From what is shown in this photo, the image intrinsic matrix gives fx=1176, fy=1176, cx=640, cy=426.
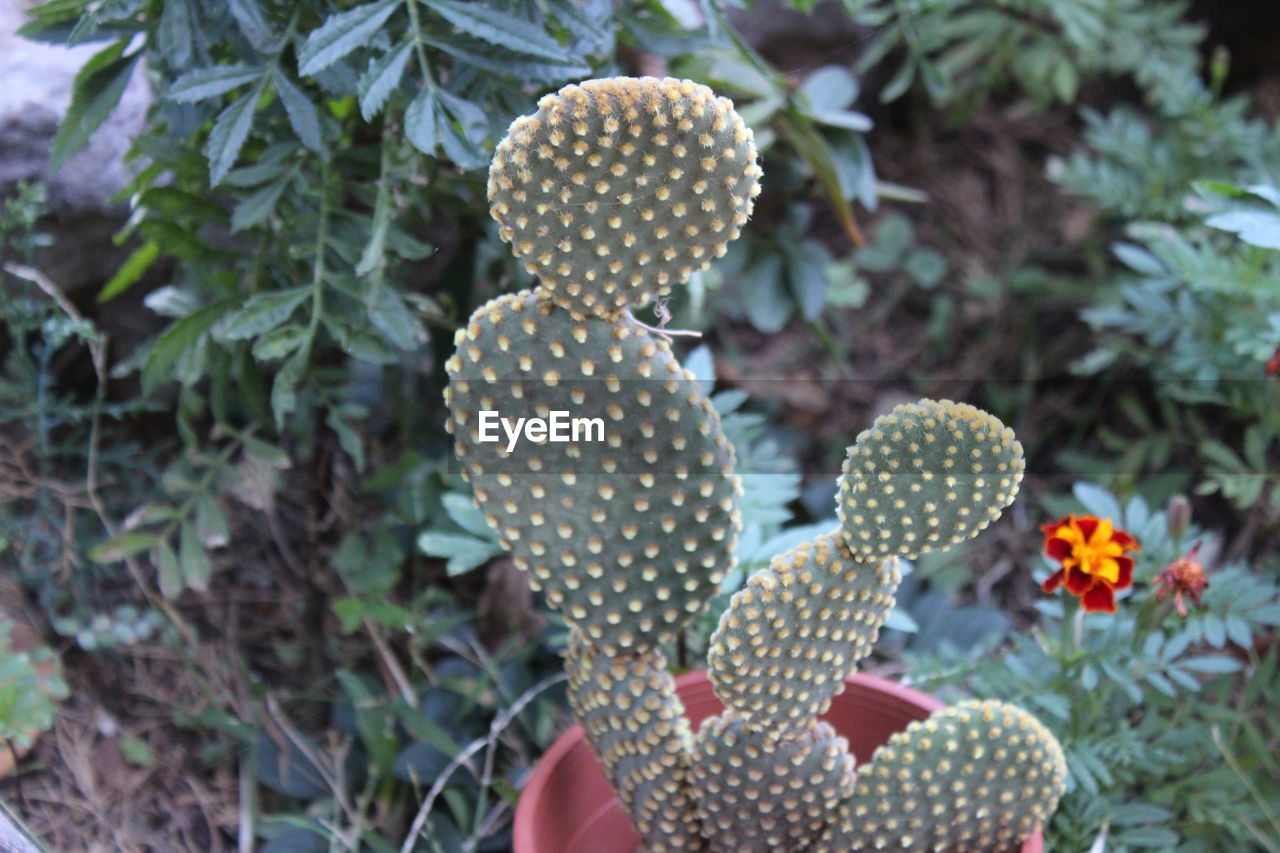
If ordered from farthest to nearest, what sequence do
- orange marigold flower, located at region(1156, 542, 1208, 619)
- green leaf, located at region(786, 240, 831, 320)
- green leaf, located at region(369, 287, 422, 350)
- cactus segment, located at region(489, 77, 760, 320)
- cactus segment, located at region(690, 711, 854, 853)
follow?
green leaf, located at region(786, 240, 831, 320) → green leaf, located at region(369, 287, 422, 350) → orange marigold flower, located at region(1156, 542, 1208, 619) → cactus segment, located at region(690, 711, 854, 853) → cactus segment, located at region(489, 77, 760, 320)

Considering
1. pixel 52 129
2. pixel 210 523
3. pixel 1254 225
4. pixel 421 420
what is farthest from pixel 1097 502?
pixel 52 129

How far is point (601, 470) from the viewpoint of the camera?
1.05 metres

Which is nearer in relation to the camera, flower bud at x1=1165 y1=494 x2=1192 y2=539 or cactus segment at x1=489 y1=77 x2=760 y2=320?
cactus segment at x1=489 y1=77 x2=760 y2=320

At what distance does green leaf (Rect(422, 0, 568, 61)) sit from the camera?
1165 millimetres

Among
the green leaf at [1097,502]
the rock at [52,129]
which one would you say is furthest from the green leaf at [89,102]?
the green leaf at [1097,502]

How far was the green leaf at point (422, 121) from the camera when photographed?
115 centimetres

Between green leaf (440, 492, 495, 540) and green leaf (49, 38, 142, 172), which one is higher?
green leaf (49, 38, 142, 172)

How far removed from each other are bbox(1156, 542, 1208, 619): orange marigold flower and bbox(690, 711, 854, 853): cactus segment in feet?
1.29

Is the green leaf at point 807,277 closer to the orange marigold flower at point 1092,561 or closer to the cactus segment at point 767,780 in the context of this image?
the orange marigold flower at point 1092,561

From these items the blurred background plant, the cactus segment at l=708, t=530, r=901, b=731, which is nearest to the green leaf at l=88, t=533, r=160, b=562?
the blurred background plant

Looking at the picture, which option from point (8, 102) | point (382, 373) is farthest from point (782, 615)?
point (8, 102)

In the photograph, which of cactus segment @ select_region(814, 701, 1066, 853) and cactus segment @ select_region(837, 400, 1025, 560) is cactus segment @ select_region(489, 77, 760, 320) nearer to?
→ cactus segment @ select_region(837, 400, 1025, 560)

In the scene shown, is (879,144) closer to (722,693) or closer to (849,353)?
(849,353)

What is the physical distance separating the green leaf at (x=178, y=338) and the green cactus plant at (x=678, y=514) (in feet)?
1.62
